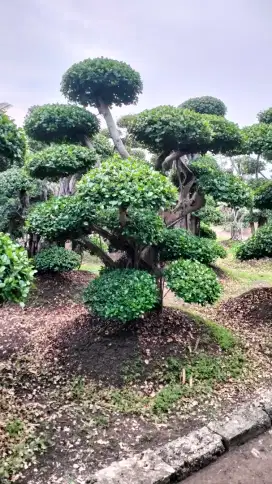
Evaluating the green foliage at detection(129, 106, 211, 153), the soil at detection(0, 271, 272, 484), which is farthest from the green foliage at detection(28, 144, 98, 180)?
the soil at detection(0, 271, 272, 484)

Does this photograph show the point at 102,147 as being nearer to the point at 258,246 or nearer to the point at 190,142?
the point at 190,142

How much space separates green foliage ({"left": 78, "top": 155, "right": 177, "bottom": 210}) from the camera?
3.63m

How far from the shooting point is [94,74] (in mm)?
5520

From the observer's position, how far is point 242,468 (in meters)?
3.12

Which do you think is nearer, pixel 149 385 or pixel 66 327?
pixel 149 385

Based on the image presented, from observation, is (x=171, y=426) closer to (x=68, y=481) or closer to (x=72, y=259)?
(x=68, y=481)

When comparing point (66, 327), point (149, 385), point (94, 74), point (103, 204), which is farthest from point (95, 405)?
point (94, 74)

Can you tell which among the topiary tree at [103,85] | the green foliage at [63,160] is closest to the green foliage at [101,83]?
the topiary tree at [103,85]

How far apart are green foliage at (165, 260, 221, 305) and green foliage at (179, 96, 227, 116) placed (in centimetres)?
662

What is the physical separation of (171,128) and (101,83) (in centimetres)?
160

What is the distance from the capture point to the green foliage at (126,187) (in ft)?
11.9

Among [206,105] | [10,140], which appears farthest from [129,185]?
[206,105]

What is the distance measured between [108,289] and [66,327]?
4.03ft

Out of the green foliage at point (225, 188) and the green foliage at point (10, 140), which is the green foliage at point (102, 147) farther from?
the green foliage at point (10, 140)
